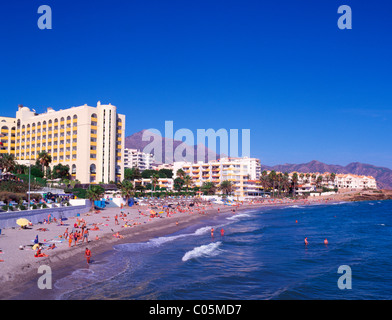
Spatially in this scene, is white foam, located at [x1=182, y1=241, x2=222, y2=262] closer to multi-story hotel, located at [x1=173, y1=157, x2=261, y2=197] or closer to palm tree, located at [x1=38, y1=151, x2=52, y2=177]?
palm tree, located at [x1=38, y1=151, x2=52, y2=177]

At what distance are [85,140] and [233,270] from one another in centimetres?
7352

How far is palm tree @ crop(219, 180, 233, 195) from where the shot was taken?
114688 millimetres

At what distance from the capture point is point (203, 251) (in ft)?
104

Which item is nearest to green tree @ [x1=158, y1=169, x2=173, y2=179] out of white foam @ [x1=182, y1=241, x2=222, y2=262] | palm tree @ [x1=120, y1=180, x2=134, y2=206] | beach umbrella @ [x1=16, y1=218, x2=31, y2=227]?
palm tree @ [x1=120, y1=180, x2=134, y2=206]

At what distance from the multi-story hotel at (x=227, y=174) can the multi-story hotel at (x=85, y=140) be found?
146ft

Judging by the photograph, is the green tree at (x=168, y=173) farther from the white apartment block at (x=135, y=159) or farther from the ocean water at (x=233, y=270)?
the ocean water at (x=233, y=270)

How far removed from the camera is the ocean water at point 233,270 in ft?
64.6

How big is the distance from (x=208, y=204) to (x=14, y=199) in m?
56.1

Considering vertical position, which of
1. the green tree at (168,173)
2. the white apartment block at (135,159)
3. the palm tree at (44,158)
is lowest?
the green tree at (168,173)

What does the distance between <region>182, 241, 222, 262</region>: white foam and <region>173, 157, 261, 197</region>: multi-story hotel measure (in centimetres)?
8759

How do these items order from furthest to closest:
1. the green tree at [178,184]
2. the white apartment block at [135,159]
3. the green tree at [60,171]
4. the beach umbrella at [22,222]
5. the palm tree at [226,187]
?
the white apartment block at [135,159] < the green tree at [178,184] < the palm tree at [226,187] < the green tree at [60,171] < the beach umbrella at [22,222]

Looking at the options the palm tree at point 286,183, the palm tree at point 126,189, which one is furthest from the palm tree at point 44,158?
the palm tree at point 286,183
